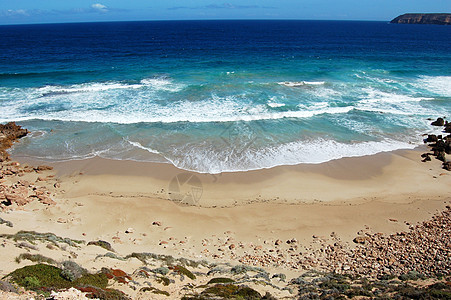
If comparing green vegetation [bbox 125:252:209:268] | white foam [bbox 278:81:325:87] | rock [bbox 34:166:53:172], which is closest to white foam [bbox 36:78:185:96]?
white foam [bbox 278:81:325:87]

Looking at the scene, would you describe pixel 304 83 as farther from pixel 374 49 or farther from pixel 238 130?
pixel 374 49

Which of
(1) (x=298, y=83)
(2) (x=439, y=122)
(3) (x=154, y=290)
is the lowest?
(3) (x=154, y=290)

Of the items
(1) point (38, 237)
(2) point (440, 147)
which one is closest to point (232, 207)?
(1) point (38, 237)

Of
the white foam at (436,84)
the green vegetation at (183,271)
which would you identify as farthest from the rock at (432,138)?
the green vegetation at (183,271)

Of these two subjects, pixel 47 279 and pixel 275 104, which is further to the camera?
pixel 275 104

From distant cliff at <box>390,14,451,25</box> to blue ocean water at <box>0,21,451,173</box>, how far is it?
488ft

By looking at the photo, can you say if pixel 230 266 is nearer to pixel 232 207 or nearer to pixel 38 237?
pixel 232 207

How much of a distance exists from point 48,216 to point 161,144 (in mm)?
8368

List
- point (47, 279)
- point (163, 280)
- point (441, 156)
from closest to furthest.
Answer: point (47, 279) < point (163, 280) < point (441, 156)

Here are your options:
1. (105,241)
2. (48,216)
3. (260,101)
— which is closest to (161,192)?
(105,241)

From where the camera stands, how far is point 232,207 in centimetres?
1367

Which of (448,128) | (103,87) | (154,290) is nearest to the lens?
(154,290)

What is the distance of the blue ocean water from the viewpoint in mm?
18922

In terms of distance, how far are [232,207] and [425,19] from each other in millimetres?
208328
